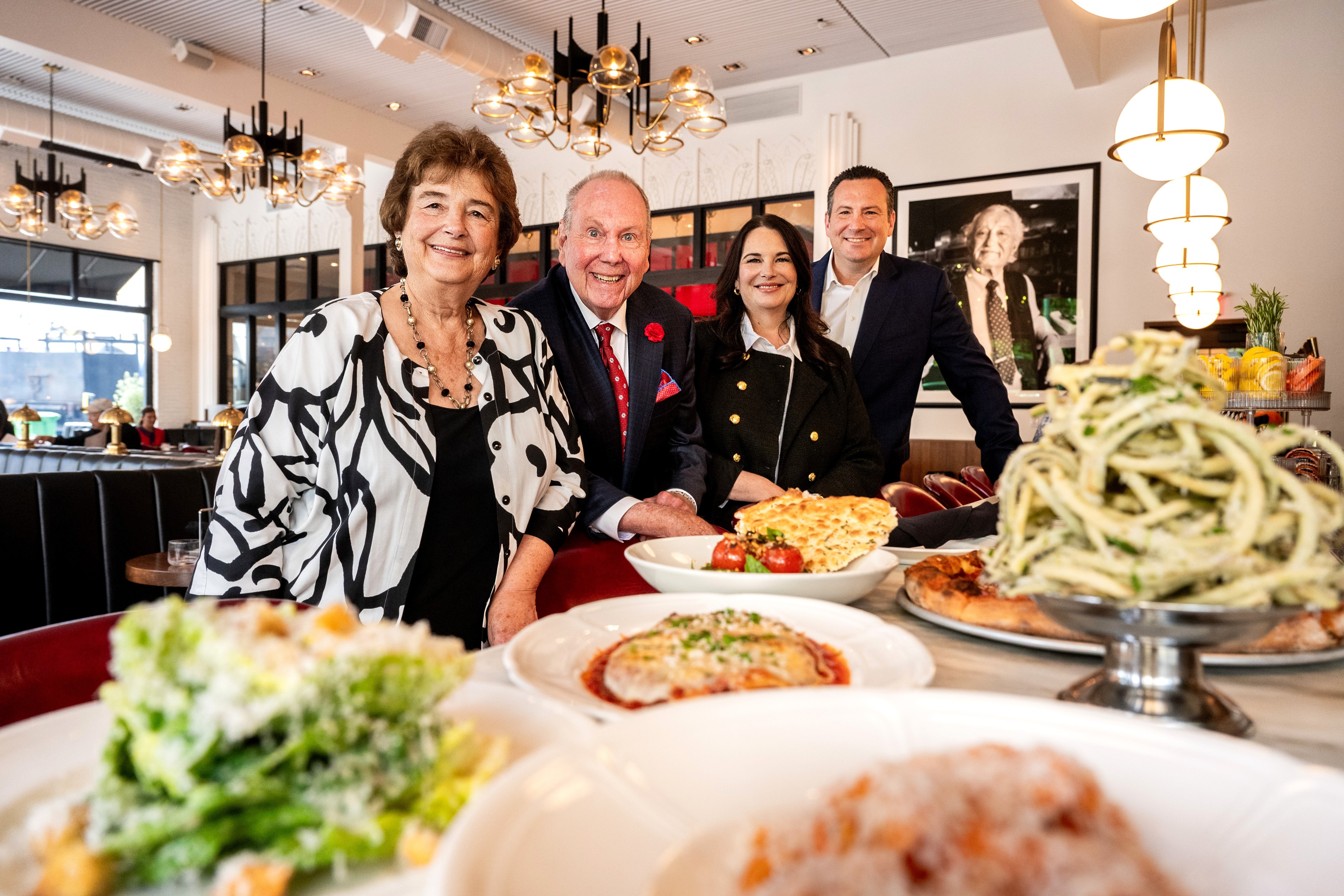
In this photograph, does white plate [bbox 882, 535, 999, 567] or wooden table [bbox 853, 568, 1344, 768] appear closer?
wooden table [bbox 853, 568, 1344, 768]

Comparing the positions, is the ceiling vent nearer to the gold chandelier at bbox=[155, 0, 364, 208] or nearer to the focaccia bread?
the gold chandelier at bbox=[155, 0, 364, 208]

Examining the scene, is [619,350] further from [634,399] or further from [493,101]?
[493,101]

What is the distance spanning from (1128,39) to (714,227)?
168 inches

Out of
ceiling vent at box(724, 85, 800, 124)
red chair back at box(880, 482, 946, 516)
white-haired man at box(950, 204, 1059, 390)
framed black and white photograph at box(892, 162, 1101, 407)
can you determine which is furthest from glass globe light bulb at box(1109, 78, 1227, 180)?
ceiling vent at box(724, 85, 800, 124)

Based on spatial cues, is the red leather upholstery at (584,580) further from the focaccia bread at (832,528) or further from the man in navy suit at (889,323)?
the man in navy suit at (889,323)

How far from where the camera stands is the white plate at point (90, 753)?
0.49 m

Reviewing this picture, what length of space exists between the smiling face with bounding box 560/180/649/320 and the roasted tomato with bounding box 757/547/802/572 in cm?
125

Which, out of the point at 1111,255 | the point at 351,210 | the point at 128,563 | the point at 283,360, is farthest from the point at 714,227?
the point at 283,360

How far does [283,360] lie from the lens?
181 centimetres

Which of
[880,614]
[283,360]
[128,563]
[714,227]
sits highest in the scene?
[714,227]

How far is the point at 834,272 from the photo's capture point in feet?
11.7

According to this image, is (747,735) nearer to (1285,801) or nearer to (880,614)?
(1285,801)

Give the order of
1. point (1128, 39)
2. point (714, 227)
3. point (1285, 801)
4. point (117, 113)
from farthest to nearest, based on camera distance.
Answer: point (117, 113)
point (714, 227)
point (1128, 39)
point (1285, 801)

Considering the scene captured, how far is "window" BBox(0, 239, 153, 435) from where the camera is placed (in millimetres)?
12430
